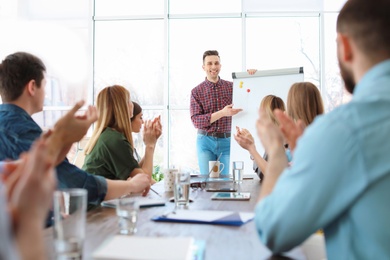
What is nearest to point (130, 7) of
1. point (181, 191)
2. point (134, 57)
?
point (134, 57)

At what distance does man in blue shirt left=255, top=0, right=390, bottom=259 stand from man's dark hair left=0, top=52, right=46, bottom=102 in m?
1.30

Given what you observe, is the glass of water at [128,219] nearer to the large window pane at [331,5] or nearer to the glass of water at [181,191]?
the glass of water at [181,191]

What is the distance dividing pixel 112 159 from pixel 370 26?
66.8 inches

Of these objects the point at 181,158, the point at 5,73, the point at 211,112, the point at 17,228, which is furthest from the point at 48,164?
the point at 181,158

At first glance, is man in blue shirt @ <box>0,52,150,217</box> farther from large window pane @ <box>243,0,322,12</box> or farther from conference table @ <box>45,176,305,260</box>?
large window pane @ <box>243,0,322,12</box>

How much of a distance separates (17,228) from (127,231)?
2.23ft

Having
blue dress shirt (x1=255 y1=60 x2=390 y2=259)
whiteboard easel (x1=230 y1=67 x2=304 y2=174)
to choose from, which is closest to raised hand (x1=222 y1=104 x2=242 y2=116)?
whiteboard easel (x1=230 y1=67 x2=304 y2=174)

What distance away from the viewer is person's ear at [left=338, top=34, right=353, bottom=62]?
3.28 ft

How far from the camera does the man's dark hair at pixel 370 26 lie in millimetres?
959

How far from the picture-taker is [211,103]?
477 cm

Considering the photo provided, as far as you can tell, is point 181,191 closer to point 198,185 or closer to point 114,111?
point 198,185

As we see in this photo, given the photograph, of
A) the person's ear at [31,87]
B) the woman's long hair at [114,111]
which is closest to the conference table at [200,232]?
the person's ear at [31,87]

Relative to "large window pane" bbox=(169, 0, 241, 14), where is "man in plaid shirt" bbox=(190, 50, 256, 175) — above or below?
below

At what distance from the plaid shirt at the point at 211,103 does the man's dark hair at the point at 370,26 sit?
3692 mm
